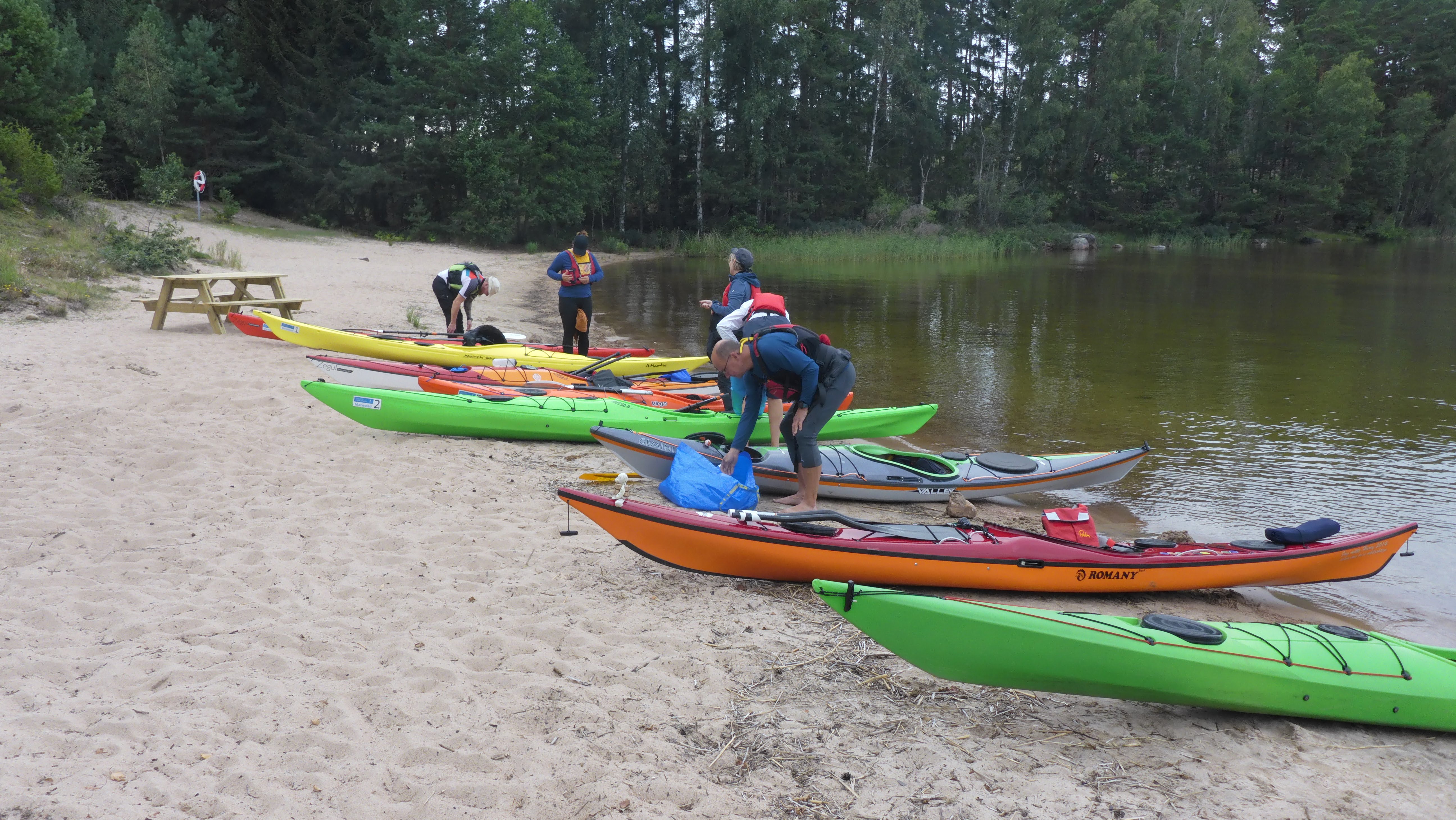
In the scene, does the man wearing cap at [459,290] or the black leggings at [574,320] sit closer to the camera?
the man wearing cap at [459,290]

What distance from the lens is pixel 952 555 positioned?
14.6 ft

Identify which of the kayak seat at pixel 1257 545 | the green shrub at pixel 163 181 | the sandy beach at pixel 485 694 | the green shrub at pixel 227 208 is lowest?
the sandy beach at pixel 485 694

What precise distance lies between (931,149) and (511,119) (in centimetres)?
1924

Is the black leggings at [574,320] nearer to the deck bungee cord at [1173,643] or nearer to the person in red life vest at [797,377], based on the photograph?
the person in red life vest at [797,377]

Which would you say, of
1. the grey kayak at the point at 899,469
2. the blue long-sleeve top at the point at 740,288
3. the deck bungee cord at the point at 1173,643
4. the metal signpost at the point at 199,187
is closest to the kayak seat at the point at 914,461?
the grey kayak at the point at 899,469

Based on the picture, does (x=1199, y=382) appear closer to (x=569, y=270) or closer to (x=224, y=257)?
(x=569, y=270)

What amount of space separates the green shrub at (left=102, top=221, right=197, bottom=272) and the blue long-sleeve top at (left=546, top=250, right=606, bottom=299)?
700 cm

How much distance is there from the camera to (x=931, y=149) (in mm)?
40062

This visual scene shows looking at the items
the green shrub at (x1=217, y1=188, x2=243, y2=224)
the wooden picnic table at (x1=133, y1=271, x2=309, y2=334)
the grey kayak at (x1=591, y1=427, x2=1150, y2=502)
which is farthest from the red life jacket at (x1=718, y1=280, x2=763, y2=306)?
the green shrub at (x1=217, y1=188, x2=243, y2=224)

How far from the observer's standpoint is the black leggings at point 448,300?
1022 centimetres

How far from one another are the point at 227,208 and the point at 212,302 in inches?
633

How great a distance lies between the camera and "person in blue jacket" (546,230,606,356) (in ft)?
31.0

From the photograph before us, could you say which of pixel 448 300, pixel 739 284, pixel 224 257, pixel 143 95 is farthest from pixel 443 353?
pixel 143 95

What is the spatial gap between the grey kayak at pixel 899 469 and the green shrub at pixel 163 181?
2189cm
